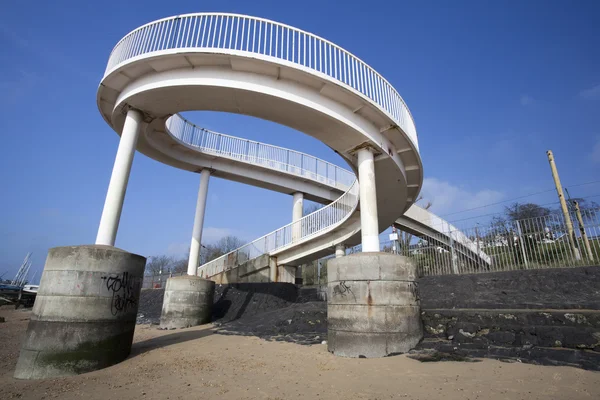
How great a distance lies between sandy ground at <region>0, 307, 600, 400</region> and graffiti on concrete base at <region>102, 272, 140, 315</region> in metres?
1.22

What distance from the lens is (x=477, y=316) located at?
7.88 meters

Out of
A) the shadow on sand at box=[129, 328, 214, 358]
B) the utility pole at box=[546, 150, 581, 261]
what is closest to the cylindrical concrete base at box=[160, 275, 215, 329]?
the shadow on sand at box=[129, 328, 214, 358]

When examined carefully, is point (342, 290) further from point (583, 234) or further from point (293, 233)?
point (293, 233)

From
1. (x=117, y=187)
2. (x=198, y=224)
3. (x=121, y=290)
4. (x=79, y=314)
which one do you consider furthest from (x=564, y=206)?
(x=79, y=314)

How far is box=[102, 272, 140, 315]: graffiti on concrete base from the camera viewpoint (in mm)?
6801

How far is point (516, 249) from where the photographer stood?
14.6 meters

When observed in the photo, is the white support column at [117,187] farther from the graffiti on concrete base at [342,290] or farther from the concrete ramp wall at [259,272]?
the concrete ramp wall at [259,272]

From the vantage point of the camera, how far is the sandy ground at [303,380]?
15.1 feet

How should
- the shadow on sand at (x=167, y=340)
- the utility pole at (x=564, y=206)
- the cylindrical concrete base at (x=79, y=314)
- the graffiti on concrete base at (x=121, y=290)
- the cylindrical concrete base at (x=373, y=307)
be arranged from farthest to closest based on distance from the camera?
1. the utility pole at (x=564, y=206)
2. the shadow on sand at (x=167, y=340)
3. the cylindrical concrete base at (x=373, y=307)
4. the graffiti on concrete base at (x=121, y=290)
5. the cylindrical concrete base at (x=79, y=314)

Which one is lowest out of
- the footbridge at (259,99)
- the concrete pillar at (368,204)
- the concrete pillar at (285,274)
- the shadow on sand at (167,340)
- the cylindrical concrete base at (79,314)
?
the shadow on sand at (167,340)

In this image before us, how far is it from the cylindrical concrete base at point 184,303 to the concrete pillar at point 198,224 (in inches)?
31.4

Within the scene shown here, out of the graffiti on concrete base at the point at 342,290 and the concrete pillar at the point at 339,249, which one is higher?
the concrete pillar at the point at 339,249

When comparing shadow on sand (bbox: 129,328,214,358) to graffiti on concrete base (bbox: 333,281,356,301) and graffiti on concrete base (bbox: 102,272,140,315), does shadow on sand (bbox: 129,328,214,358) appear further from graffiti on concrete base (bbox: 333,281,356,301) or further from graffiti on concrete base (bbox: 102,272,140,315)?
graffiti on concrete base (bbox: 333,281,356,301)

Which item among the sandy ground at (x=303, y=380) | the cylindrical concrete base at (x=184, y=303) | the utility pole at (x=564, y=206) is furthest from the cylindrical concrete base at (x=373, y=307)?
the utility pole at (x=564, y=206)
